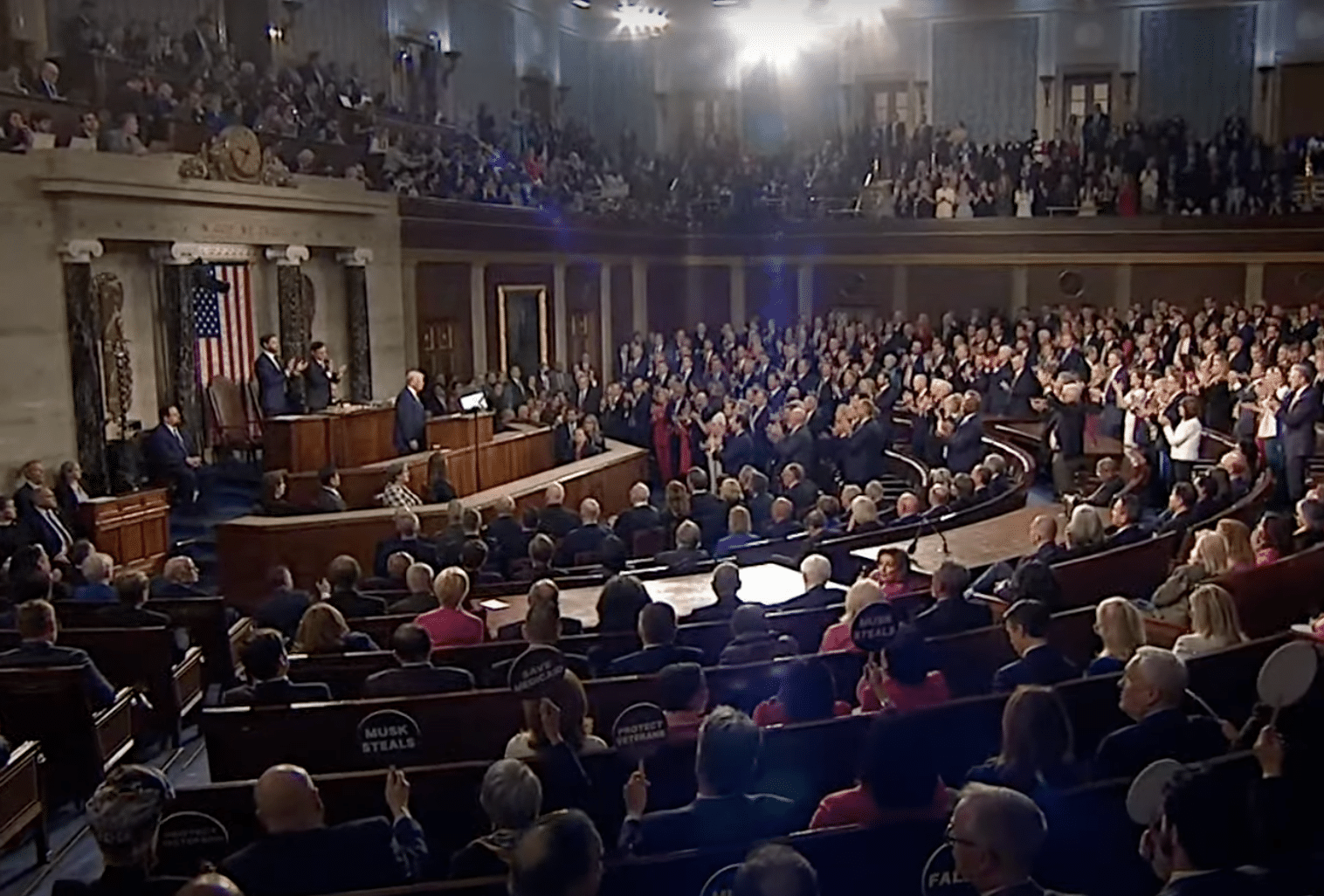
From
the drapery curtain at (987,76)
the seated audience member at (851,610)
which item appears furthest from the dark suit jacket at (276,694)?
the drapery curtain at (987,76)

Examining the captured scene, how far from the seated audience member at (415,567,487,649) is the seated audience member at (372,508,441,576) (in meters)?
2.54

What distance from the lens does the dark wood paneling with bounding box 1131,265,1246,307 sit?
77.2ft

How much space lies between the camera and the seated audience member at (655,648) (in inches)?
242

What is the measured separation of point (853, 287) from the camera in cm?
2697

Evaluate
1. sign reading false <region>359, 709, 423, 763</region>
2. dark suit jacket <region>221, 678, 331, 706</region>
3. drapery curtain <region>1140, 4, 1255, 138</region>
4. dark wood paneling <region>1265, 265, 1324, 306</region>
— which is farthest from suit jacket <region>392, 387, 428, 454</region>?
drapery curtain <region>1140, 4, 1255, 138</region>

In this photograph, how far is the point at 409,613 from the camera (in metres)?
8.03

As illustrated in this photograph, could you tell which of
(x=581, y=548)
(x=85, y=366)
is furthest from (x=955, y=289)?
(x=85, y=366)

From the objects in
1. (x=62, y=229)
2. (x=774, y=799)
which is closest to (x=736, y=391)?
(x=62, y=229)

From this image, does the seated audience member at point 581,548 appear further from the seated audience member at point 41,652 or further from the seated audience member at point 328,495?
the seated audience member at point 41,652

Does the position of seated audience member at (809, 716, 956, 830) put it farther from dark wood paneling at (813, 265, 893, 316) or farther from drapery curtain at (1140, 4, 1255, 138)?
drapery curtain at (1140, 4, 1255, 138)

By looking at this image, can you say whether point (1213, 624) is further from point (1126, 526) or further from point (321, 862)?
point (321, 862)

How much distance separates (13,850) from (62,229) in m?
8.23

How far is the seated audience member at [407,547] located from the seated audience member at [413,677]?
3.61 meters

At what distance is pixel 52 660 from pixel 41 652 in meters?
0.08
